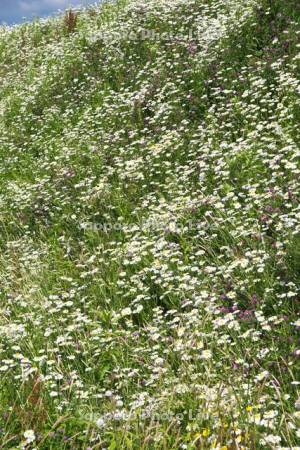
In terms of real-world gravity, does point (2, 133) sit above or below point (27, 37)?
below

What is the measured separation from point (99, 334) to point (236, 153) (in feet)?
11.4

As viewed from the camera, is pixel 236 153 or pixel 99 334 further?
pixel 236 153

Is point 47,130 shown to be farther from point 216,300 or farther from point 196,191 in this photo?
point 216,300

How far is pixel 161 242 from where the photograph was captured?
289 inches

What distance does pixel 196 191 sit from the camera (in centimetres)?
830

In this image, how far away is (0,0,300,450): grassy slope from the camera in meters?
4.84

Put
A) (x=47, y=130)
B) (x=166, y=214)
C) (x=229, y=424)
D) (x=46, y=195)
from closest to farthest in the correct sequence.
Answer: (x=229, y=424)
(x=166, y=214)
(x=46, y=195)
(x=47, y=130)

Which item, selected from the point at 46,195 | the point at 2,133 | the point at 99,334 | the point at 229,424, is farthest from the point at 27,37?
the point at 229,424

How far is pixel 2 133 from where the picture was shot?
556 inches

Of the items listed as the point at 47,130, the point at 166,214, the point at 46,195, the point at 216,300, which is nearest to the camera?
the point at 216,300

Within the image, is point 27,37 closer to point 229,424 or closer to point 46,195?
point 46,195

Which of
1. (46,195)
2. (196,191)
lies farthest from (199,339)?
(46,195)

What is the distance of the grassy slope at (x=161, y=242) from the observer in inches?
190

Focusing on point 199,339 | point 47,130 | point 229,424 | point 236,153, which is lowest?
point 229,424
